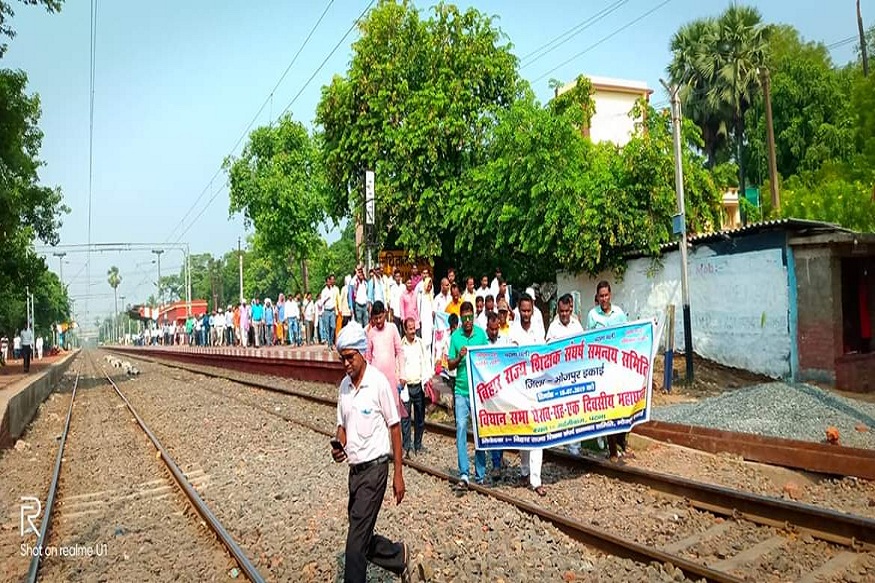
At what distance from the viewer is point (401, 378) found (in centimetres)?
941

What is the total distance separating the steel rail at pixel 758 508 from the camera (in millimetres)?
5801

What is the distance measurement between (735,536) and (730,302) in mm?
10980

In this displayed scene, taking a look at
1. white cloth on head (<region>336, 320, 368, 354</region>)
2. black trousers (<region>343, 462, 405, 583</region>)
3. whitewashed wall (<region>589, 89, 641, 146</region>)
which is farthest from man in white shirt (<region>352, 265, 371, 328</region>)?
whitewashed wall (<region>589, 89, 641, 146</region>)

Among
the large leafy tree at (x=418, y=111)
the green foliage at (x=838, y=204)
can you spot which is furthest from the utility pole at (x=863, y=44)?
the large leafy tree at (x=418, y=111)

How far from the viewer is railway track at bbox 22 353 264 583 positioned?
6.92 m

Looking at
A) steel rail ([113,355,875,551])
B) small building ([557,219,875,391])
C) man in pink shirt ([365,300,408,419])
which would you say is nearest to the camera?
steel rail ([113,355,875,551])

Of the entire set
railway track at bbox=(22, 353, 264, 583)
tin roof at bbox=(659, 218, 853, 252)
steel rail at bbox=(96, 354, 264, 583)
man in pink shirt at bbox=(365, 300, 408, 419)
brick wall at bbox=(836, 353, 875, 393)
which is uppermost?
tin roof at bbox=(659, 218, 853, 252)

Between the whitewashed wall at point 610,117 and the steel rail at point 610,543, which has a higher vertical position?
the whitewashed wall at point 610,117

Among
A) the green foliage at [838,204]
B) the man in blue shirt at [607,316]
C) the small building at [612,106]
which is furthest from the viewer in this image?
the small building at [612,106]

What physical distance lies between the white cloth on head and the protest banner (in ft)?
10.8

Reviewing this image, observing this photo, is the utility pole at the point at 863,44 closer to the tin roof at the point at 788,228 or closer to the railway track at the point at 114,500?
the tin roof at the point at 788,228

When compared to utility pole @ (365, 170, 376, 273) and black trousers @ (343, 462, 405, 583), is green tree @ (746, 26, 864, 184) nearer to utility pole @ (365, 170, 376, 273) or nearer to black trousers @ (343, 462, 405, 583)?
utility pole @ (365, 170, 376, 273)

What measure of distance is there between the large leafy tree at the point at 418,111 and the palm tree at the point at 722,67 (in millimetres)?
18298

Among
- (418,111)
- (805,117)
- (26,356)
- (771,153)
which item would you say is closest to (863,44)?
(805,117)
